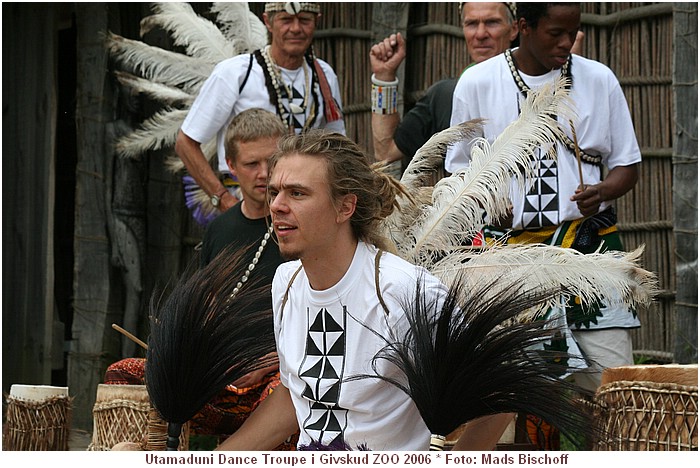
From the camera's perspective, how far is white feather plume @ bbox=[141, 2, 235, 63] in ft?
18.9

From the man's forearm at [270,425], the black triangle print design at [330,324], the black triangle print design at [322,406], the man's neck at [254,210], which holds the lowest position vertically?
the man's forearm at [270,425]

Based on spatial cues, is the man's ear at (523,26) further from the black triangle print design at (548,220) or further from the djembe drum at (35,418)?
the djembe drum at (35,418)

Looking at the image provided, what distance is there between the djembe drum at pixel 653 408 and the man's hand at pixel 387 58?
5.83 feet

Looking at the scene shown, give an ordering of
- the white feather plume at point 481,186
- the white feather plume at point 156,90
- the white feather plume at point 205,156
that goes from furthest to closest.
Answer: the white feather plume at point 156,90, the white feather plume at point 205,156, the white feather plume at point 481,186

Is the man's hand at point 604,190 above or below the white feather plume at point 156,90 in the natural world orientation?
below

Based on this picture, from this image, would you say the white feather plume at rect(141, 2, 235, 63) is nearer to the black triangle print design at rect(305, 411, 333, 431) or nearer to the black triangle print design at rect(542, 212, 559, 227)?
the black triangle print design at rect(542, 212, 559, 227)

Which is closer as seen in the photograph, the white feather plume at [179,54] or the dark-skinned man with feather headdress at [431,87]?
the dark-skinned man with feather headdress at [431,87]

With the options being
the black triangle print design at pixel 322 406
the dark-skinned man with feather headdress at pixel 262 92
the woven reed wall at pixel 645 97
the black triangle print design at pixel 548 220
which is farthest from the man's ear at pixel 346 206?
the woven reed wall at pixel 645 97

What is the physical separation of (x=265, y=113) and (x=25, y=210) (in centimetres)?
286

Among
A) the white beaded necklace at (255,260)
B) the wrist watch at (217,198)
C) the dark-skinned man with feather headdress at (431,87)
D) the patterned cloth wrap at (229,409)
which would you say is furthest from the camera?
the wrist watch at (217,198)

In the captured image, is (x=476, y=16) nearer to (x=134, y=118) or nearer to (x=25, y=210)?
(x=134, y=118)

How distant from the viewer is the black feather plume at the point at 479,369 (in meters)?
2.58

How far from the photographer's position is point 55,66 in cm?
645
